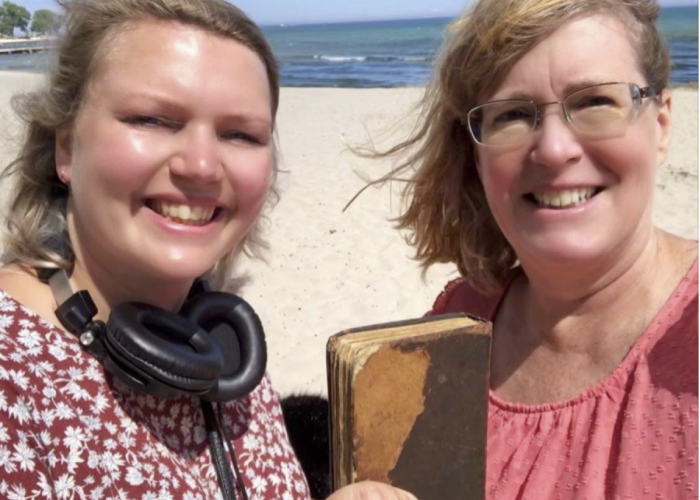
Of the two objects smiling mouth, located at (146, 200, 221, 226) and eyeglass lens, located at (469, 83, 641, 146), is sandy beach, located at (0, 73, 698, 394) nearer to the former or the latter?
smiling mouth, located at (146, 200, 221, 226)

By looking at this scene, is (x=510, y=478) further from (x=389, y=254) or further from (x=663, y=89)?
(x=389, y=254)

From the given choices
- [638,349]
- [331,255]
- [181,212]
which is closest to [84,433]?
[181,212]

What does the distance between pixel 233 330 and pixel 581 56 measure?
1.22 m

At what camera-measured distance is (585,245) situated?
194cm

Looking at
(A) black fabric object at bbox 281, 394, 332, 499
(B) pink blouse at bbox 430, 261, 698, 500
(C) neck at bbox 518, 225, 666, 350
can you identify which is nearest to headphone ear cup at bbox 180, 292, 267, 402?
(B) pink blouse at bbox 430, 261, 698, 500

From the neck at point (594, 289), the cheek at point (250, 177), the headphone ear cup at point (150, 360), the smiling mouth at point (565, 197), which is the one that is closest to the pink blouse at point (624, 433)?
the neck at point (594, 289)

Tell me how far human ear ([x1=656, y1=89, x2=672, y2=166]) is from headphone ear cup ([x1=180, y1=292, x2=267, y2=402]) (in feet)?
4.09

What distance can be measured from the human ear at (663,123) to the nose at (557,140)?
0.99ft

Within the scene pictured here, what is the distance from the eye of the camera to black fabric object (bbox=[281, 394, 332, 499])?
10.2ft

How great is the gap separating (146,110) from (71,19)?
1.45 feet

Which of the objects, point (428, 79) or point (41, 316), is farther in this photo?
point (428, 79)

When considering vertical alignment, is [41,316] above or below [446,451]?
above

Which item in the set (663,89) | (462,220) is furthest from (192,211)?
(663,89)

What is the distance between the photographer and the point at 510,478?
77.3 inches
